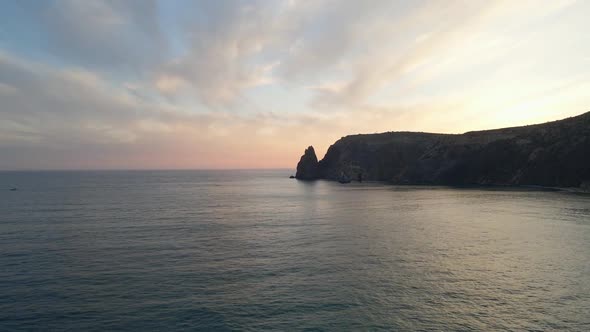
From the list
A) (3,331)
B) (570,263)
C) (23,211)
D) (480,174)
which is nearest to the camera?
(3,331)

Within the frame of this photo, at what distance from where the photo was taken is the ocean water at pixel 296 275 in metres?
23.5

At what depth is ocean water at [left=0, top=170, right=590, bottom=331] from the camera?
23547mm

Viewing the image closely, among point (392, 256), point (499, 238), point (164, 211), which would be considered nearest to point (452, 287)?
point (392, 256)

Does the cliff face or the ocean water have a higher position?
the cliff face

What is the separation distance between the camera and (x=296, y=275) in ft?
108

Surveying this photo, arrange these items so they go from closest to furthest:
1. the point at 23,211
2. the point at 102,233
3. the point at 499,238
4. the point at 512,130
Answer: the point at 499,238, the point at 102,233, the point at 23,211, the point at 512,130

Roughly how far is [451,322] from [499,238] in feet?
105

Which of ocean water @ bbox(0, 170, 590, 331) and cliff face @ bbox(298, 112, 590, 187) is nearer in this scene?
ocean water @ bbox(0, 170, 590, 331)

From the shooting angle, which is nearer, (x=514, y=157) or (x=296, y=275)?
(x=296, y=275)

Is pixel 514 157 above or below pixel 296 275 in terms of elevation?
above

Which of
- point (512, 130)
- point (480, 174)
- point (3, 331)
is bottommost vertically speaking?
point (3, 331)

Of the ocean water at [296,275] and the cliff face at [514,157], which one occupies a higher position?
the cliff face at [514,157]

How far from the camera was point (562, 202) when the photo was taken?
8694 centimetres

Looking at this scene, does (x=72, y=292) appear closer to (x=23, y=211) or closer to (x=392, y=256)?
(x=392, y=256)
